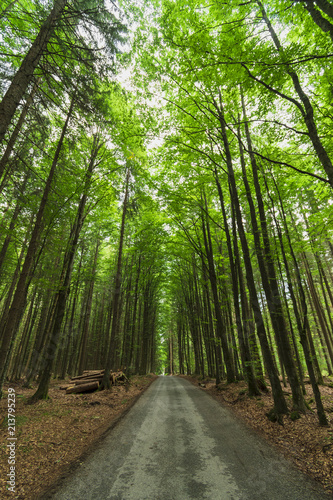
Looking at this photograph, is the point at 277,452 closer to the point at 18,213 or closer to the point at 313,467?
the point at 313,467

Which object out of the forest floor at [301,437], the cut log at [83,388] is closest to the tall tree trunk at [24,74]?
the forest floor at [301,437]

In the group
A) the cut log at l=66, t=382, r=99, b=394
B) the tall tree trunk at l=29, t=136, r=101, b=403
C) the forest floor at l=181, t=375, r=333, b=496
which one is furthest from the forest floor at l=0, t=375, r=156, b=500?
the forest floor at l=181, t=375, r=333, b=496

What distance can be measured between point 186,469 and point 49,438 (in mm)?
3419

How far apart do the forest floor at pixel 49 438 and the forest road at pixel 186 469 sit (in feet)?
1.33

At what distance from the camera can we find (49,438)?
4973 millimetres

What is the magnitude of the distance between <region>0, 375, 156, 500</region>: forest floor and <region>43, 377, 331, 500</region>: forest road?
0.41 meters

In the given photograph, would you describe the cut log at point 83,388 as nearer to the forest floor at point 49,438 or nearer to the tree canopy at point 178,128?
the tree canopy at point 178,128

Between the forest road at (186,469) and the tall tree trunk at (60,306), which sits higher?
the tall tree trunk at (60,306)

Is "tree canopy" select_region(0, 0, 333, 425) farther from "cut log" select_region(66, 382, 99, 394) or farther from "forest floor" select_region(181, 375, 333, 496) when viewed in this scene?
"cut log" select_region(66, 382, 99, 394)

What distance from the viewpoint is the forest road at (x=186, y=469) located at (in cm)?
304

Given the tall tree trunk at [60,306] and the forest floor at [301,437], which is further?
the tall tree trunk at [60,306]

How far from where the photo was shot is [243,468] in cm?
368

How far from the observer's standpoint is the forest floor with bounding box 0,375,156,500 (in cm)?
343

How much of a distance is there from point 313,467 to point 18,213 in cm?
1445
